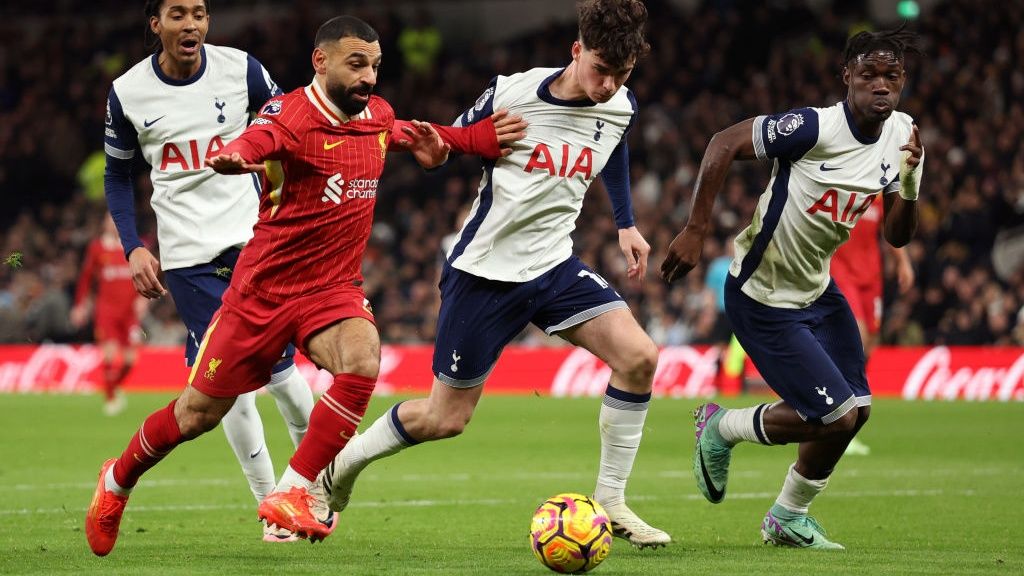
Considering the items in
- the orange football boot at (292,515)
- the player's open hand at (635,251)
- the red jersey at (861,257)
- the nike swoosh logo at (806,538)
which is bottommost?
the red jersey at (861,257)

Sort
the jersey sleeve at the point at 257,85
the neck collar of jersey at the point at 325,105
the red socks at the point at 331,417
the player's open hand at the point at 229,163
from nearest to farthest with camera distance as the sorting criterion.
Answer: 1. the player's open hand at the point at 229,163
2. the red socks at the point at 331,417
3. the neck collar of jersey at the point at 325,105
4. the jersey sleeve at the point at 257,85

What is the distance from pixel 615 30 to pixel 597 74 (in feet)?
0.81

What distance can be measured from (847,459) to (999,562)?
5.93m

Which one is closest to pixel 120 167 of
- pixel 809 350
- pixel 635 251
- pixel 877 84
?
pixel 635 251

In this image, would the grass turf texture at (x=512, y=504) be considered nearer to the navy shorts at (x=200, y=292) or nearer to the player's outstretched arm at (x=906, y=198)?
the navy shorts at (x=200, y=292)

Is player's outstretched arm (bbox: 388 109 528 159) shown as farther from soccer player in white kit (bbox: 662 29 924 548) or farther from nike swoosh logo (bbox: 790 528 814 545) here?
nike swoosh logo (bbox: 790 528 814 545)

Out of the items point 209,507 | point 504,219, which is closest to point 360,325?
point 504,219

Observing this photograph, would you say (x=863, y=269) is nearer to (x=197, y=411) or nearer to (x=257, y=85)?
(x=257, y=85)

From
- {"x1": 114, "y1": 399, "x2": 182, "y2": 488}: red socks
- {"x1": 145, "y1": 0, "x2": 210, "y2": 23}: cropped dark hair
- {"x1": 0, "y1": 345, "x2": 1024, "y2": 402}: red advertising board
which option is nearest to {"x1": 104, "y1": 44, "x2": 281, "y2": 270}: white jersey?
{"x1": 145, "y1": 0, "x2": 210, "y2": 23}: cropped dark hair

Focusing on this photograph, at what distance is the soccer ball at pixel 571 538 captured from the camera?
5945 mm

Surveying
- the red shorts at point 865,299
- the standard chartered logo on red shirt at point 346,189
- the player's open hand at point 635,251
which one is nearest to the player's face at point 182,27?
the standard chartered logo on red shirt at point 346,189

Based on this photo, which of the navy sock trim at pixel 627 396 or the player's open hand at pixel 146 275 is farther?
the player's open hand at pixel 146 275

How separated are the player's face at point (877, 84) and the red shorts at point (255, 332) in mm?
2558

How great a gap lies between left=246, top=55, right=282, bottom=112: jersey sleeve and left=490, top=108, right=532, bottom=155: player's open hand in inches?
51.1
